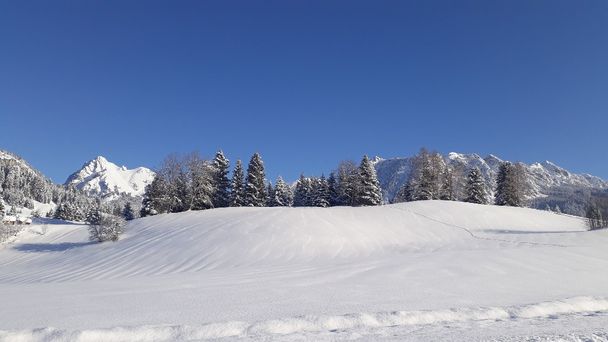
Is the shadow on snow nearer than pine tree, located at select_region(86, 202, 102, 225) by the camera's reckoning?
Yes

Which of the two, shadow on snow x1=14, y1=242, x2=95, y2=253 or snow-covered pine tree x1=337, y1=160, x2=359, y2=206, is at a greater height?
snow-covered pine tree x1=337, y1=160, x2=359, y2=206

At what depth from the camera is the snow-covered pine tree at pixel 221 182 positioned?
52094 millimetres

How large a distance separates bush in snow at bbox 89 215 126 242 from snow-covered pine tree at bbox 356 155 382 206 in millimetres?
30075

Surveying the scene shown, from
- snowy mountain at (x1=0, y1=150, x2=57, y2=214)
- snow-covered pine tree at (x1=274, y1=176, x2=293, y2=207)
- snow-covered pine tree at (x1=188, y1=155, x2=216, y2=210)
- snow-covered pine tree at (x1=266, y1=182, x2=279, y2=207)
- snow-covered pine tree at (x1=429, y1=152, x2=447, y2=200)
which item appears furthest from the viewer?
snowy mountain at (x1=0, y1=150, x2=57, y2=214)

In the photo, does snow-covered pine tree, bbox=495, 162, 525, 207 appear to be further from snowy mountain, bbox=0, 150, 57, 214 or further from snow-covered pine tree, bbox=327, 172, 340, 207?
snowy mountain, bbox=0, 150, 57, 214

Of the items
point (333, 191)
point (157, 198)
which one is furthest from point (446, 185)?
point (157, 198)

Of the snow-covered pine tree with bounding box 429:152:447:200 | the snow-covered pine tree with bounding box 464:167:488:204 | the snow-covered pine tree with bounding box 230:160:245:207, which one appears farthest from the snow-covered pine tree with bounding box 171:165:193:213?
the snow-covered pine tree with bounding box 464:167:488:204

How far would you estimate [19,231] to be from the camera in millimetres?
36844

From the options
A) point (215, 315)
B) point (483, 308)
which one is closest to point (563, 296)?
point (483, 308)

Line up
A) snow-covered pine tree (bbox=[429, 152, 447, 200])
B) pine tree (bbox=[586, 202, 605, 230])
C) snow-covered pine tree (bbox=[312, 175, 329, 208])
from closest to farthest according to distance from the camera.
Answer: pine tree (bbox=[586, 202, 605, 230]), snow-covered pine tree (bbox=[429, 152, 447, 200]), snow-covered pine tree (bbox=[312, 175, 329, 208])

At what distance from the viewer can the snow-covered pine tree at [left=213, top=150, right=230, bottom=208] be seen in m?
52.1

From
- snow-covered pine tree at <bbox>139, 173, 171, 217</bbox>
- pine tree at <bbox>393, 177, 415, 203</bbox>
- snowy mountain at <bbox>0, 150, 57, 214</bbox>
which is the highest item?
snowy mountain at <bbox>0, 150, 57, 214</bbox>

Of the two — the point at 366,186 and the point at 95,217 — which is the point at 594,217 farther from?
the point at 95,217

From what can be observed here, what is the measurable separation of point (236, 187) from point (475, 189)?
1296 inches
